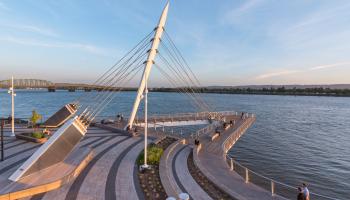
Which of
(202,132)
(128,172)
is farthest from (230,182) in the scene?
(202,132)

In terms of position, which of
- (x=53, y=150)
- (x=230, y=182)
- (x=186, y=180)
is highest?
(x=53, y=150)

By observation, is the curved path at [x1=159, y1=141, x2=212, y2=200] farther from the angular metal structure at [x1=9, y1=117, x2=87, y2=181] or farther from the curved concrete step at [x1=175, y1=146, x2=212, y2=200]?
the angular metal structure at [x1=9, y1=117, x2=87, y2=181]

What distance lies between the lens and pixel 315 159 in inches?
1238

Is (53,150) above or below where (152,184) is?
above

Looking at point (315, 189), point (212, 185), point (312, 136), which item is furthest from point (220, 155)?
point (312, 136)

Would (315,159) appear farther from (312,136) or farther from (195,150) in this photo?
(195,150)

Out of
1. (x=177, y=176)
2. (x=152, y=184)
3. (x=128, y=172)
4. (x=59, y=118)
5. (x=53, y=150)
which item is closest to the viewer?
(x=152, y=184)

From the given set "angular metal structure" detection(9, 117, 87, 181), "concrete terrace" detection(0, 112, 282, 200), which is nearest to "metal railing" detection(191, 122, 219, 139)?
"concrete terrace" detection(0, 112, 282, 200)

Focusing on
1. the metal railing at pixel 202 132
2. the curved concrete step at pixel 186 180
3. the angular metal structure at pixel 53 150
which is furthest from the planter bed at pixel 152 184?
the metal railing at pixel 202 132

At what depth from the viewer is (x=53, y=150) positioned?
47.9 feet

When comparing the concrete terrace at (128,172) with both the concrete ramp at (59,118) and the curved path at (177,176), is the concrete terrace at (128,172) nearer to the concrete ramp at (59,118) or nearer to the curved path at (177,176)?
the curved path at (177,176)

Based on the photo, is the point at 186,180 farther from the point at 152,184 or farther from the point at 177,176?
the point at 152,184

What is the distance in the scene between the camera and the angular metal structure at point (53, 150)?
13.2 m

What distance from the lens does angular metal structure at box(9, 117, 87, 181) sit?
13161 mm
